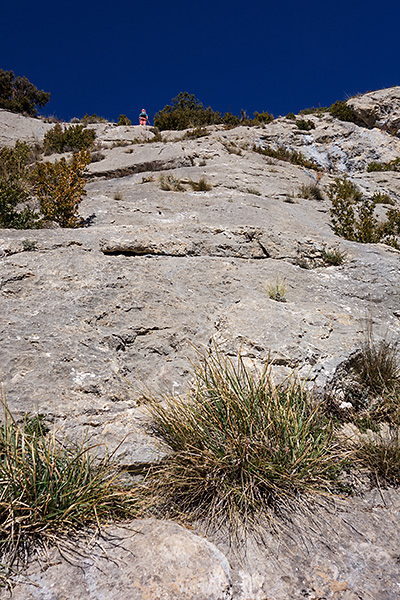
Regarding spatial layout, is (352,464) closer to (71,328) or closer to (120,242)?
(71,328)

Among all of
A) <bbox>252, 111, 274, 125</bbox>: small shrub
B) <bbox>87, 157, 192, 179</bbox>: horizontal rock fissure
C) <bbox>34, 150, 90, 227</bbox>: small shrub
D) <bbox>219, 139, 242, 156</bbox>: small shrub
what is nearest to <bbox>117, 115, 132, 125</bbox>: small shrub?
<bbox>252, 111, 274, 125</bbox>: small shrub

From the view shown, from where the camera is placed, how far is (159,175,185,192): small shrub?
9.17m

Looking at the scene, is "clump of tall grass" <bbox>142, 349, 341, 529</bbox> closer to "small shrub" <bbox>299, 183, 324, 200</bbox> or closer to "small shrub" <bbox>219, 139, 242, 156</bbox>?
"small shrub" <bbox>299, 183, 324, 200</bbox>

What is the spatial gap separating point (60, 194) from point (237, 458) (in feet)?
20.2

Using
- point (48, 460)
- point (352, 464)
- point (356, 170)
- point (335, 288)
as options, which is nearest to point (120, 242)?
point (335, 288)

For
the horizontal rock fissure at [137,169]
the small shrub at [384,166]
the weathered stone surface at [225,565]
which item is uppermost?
the small shrub at [384,166]

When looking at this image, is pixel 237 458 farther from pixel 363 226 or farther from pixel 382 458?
pixel 363 226

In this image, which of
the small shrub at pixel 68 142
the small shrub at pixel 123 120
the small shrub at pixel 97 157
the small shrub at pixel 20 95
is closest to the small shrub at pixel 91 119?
the small shrub at pixel 123 120

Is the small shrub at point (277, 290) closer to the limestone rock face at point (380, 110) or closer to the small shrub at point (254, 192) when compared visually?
the small shrub at point (254, 192)

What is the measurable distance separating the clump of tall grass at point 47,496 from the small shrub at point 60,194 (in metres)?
5.27

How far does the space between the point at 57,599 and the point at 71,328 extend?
8.01ft

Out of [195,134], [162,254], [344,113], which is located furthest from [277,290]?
[344,113]

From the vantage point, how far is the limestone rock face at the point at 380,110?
1914cm

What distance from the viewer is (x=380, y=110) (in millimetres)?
19688
